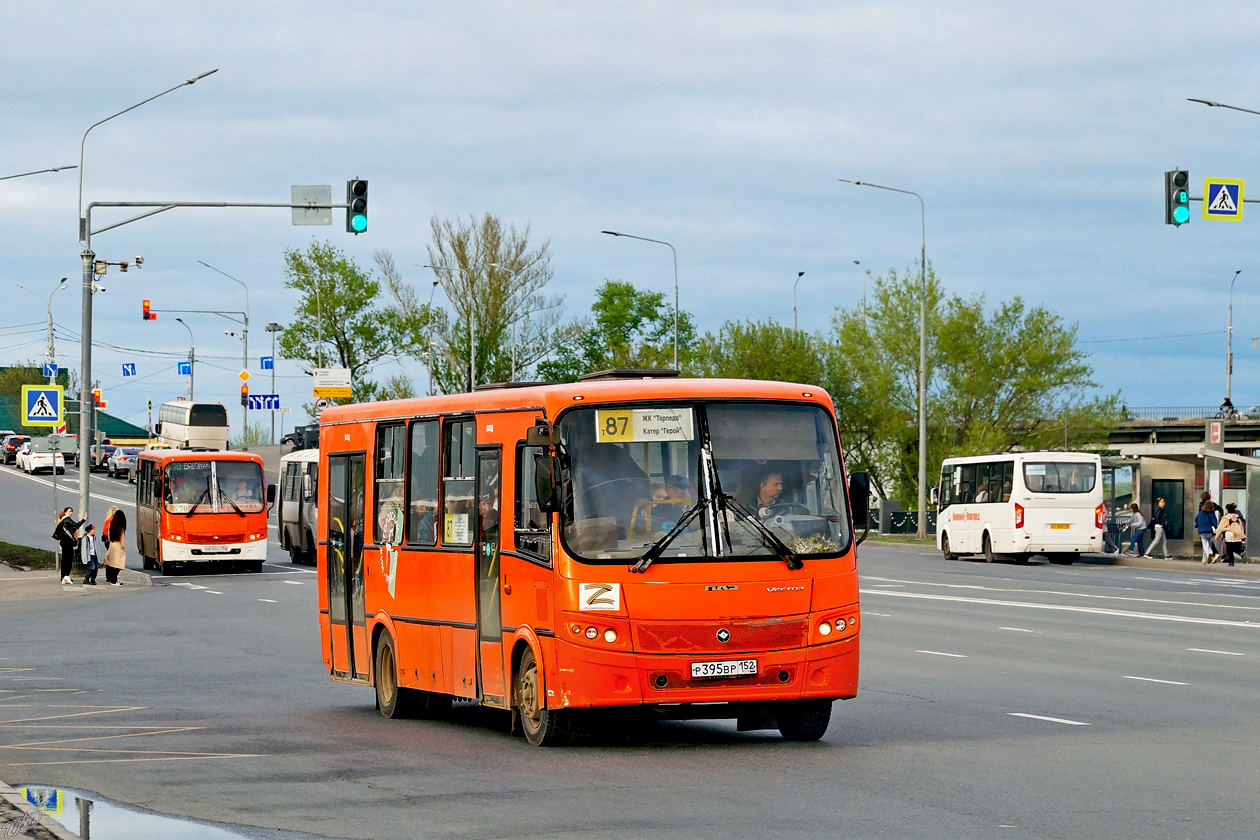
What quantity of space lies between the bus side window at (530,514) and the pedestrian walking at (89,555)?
25.2 metres

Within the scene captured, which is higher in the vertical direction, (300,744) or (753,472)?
(753,472)

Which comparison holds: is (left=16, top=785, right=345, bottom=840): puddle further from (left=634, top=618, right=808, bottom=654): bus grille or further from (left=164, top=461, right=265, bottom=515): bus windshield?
(left=164, top=461, right=265, bottom=515): bus windshield

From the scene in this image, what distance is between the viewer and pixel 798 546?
11906 mm

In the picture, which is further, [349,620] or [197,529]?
[197,529]

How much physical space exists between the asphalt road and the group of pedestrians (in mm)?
13545

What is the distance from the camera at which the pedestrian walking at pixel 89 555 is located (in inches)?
1401

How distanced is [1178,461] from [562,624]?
1597 inches

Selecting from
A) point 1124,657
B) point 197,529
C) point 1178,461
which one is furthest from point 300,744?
point 1178,461

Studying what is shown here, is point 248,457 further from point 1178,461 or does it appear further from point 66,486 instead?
point 66,486

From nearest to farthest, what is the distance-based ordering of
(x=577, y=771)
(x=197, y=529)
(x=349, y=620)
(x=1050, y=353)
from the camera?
(x=577, y=771) < (x=349, y=620) < (x=197, y=529) < (x=1050, y=353)

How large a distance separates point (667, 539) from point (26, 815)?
4.48 m

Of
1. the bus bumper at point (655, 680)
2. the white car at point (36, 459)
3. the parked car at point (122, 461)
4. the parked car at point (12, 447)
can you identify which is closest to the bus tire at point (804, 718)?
the bus bumper at point (655, 680)

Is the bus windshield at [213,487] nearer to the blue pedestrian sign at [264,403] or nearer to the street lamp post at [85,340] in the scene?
the street lamp post at [85,340]

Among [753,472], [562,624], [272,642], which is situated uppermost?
[753,472]
